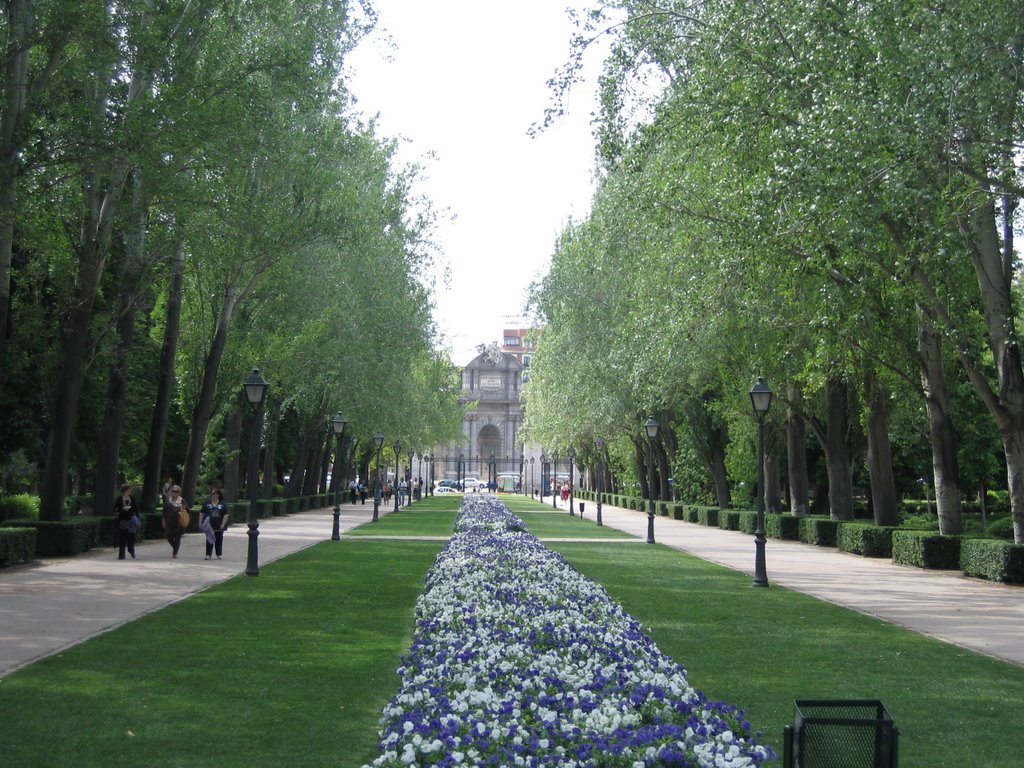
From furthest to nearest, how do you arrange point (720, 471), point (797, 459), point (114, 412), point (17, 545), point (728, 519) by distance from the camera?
1. point (720, 471)
2. point (728, 519)
3. point (797, 459)
4. point (114, 412)
5. point (17, 545)

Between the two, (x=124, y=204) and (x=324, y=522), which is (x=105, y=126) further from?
(x=324, y=522)

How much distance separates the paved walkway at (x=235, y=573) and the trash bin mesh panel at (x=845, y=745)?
7.01 meters

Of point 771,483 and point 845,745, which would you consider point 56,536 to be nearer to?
point 845,745

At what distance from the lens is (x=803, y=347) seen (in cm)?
2489


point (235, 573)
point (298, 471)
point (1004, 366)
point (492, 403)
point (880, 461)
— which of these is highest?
point (492, 403)

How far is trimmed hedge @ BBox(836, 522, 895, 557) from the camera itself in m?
25.9

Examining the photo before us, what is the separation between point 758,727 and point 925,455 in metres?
41.6

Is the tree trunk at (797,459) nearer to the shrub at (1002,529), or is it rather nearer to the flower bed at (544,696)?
the shrub at (1002,529)

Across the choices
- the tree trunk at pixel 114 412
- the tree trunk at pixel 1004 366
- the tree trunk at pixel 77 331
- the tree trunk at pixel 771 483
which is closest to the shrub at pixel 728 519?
the tree trunk at pixel 771 483

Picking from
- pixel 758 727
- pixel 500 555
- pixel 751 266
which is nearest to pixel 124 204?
pixel 500 555

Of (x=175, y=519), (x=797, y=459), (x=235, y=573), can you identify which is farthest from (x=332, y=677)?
(x=797, y=459)

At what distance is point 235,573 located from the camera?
19469 mm

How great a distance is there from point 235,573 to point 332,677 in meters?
10.1

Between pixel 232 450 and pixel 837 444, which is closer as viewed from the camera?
pixel 837 444
